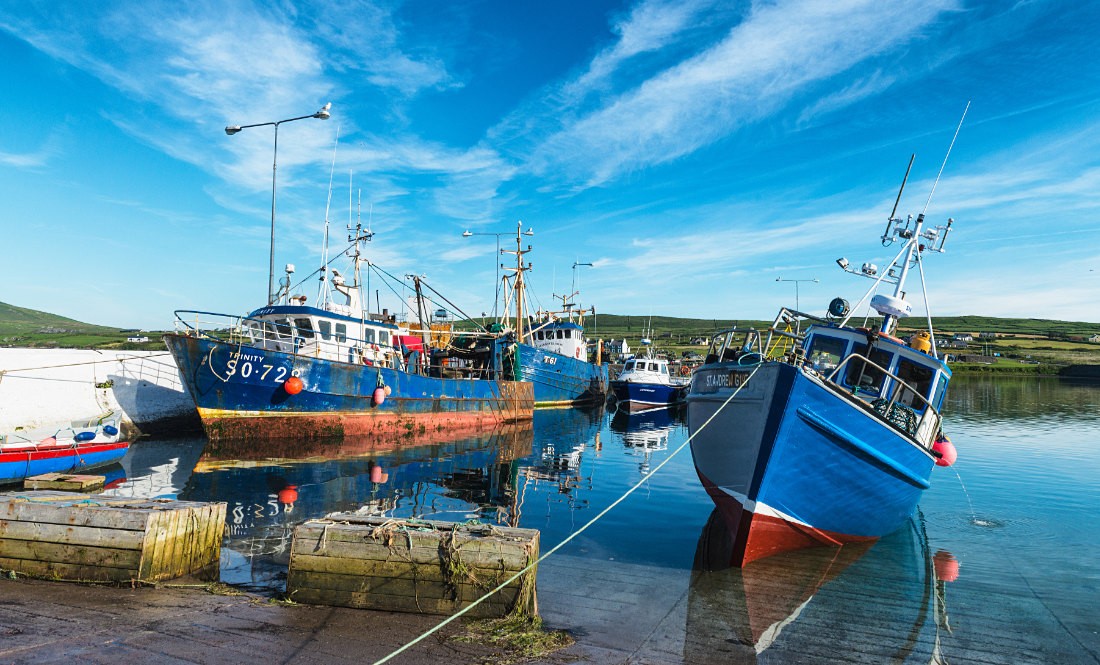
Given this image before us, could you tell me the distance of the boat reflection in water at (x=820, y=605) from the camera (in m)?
6.17

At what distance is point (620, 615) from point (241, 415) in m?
17.3

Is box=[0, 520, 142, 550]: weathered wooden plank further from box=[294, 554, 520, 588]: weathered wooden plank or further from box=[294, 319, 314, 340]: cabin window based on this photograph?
box=[294, 319, 314, 340]: cabin window

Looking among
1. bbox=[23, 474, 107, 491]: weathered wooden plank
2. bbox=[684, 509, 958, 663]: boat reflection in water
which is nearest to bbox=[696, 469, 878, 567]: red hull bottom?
bbox=[684, 509, 958, 663]: boat reflection in water

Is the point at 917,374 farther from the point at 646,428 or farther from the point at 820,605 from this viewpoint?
the point at 646,428

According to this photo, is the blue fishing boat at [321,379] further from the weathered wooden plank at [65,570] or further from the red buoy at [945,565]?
the red buoy at [945,565]

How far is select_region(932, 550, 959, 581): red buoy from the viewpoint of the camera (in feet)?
30.5

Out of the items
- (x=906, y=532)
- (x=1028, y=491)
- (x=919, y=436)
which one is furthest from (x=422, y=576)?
(x=1028, y=491)

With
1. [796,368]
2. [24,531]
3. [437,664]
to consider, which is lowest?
[437,664]

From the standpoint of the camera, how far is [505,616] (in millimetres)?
5973

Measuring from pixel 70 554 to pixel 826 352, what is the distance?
12037mm

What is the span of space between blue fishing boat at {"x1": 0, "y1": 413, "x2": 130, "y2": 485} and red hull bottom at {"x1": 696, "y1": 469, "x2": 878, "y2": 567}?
46.9 feet

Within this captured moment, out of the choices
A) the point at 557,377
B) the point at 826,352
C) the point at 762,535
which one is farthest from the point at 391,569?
the point at 557,377

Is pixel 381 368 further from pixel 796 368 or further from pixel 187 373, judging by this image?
pixel 796 368

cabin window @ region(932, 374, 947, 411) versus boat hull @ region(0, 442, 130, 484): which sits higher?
cabin window @ region(932, 374, 947, 411)
